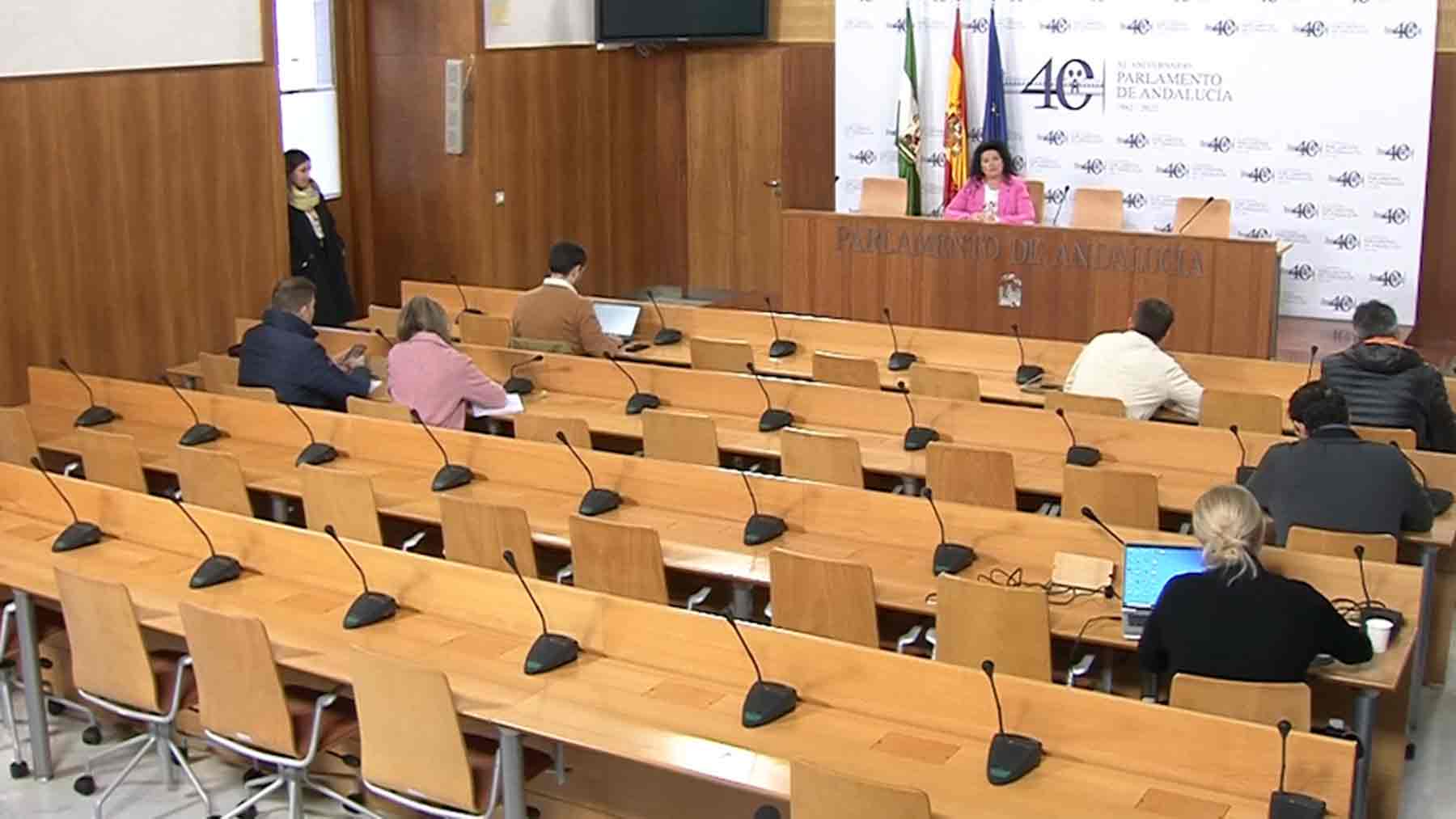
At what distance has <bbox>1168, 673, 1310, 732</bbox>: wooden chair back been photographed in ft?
14.1

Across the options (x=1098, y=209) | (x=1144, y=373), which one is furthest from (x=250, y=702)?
(x=1098, y=209)

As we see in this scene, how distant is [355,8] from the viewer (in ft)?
39.7

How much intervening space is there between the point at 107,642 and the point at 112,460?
203 cm

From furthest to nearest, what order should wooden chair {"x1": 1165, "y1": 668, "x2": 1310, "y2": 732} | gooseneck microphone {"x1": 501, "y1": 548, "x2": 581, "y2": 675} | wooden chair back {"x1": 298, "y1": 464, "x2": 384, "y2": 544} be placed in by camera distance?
wooden chair back {"x1": 298, "y1": 464, "x2": 384, "y2": 544} → gooseneck microphone {"x1": 501, "y1": 548, "x2": 581, "y2": 675} → wooden chair {"x1": 1165, "y1": 668, "x2": 1310, "y2": 732}

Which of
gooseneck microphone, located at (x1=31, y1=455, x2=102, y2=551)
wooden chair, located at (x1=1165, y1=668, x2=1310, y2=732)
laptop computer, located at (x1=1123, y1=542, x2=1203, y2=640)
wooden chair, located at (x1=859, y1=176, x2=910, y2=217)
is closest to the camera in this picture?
wooden chair, located at (x1=1165, y1=668, x2=1310, y2=732)

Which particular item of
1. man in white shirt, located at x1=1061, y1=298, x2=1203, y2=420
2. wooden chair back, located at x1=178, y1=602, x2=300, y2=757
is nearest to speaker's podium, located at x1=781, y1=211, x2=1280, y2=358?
man in white shirt, located at x1=1061, y1=298, x2=1203, y2=420

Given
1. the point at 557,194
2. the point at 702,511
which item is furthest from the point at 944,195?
the point at 702,511

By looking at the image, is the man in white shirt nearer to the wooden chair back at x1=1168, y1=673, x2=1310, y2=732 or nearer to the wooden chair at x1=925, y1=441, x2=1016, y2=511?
the wooden chair at x1=925, y1=441, x2=1016, y2=511

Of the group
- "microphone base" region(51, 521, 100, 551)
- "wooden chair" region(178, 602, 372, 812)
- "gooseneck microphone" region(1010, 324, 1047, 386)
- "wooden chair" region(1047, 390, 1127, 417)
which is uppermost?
"wooden chair" region(1047, 390, 1127, 417)

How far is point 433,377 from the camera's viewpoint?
7727mm

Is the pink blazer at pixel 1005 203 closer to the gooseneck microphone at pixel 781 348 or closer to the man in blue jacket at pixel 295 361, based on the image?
the gooseneck microphone at pixel 781 348

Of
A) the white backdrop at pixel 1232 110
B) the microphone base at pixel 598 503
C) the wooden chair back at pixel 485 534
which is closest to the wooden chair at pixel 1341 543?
the microphone base at pixel 598 503

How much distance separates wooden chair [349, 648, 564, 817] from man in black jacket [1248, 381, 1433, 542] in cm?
271

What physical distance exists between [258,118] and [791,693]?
279 inches
